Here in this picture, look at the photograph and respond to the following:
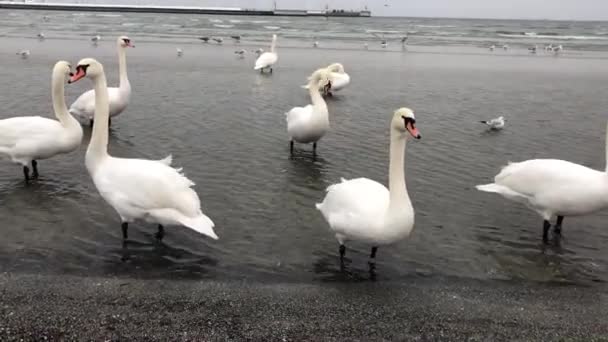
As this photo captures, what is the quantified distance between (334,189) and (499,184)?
2.44m

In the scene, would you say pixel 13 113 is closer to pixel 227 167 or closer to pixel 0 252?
pixel 227 167

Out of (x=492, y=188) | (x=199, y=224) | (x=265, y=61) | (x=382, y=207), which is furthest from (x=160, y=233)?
(x=265, y=61)

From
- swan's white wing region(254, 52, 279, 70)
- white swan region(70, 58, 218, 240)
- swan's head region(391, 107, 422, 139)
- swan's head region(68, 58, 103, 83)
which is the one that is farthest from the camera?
swan's white wing region(254, 52, 279, 70)

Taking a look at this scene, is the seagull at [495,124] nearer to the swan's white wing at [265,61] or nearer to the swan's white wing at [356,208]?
the swan's white wing at [356,208]

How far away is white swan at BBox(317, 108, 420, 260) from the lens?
203 inches

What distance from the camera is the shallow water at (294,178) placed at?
18.6 ft

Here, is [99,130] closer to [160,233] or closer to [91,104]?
[160,233]

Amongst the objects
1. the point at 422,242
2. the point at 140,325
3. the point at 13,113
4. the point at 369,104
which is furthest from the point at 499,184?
the point at 13,113

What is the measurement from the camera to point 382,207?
538 centimetres

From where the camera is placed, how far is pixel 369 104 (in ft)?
50.0

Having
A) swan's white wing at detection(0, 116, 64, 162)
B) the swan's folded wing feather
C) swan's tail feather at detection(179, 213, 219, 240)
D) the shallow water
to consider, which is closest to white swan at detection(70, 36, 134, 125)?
the shallow water

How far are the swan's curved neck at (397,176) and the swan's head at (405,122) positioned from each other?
0.08 metres

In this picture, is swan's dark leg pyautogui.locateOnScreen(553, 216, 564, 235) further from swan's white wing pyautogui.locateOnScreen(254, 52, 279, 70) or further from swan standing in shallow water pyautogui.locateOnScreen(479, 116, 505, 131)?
swan's white wing pyautogui.locateOnScreen(254, 52, 279, 70)

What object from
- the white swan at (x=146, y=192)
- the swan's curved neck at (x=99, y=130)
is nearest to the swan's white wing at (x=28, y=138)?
the swan's curved neck at (x=99, y=130)
